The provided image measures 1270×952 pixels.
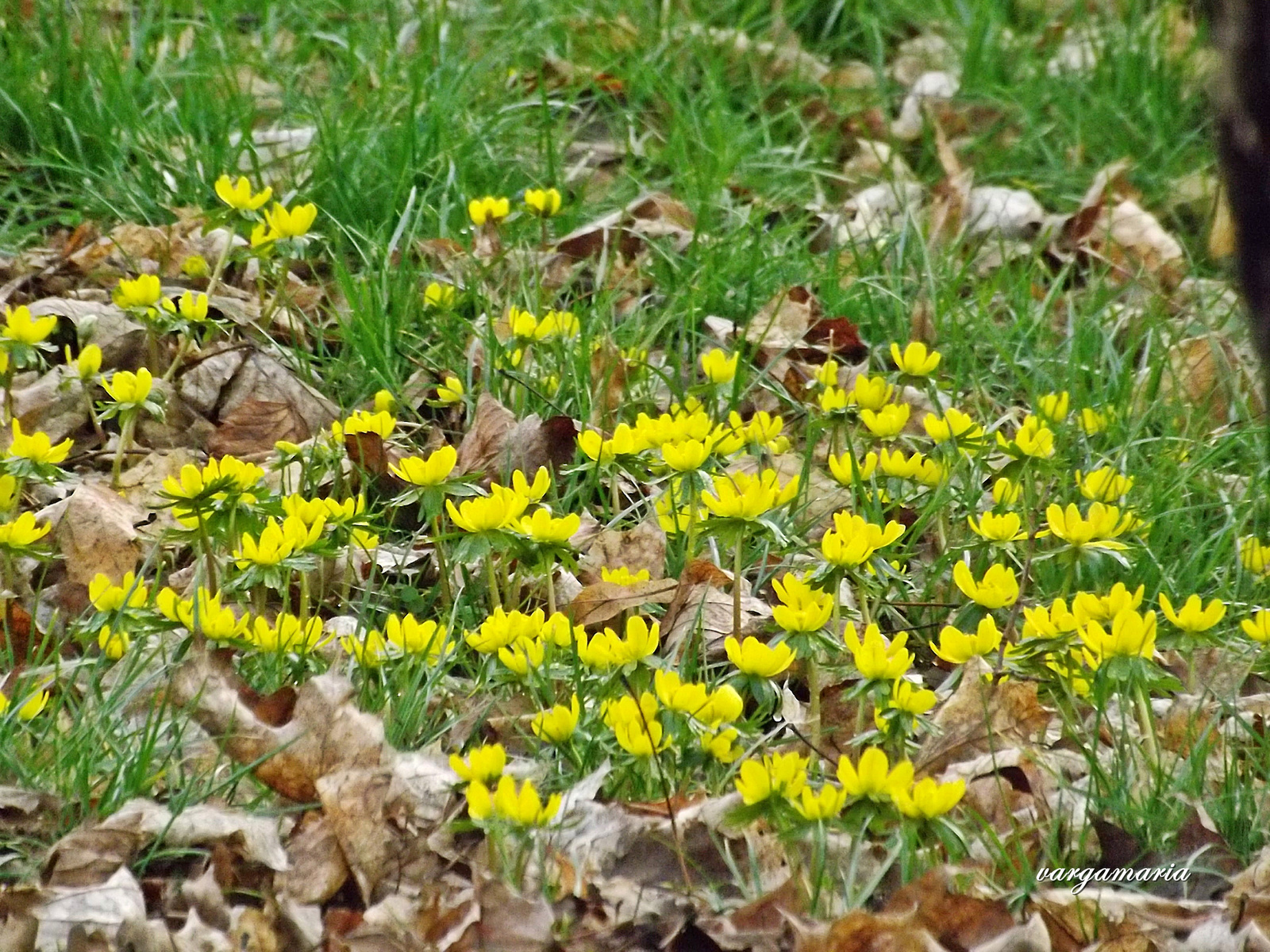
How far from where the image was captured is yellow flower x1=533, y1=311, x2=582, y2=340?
3.21 m

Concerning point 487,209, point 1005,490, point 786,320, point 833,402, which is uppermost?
point 487,209

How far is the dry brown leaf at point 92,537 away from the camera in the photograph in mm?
2773

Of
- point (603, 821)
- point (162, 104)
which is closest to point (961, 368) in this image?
point (603, 821)

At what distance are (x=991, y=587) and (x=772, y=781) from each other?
0.68 m

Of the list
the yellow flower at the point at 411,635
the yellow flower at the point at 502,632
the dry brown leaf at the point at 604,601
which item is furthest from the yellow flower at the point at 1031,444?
the yellow flower at the point at 411,635

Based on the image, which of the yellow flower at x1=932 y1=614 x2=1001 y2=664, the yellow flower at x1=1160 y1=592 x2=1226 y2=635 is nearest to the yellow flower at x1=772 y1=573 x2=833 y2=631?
the yellow flower at x1=932 y1=614 x2=1001 y2=664

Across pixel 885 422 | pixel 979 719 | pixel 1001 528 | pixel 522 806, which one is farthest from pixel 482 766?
pixel 885 422

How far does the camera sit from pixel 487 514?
94.7 inches

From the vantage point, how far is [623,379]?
11.0 feet

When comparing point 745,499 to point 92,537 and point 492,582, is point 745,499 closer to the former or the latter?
point 492,582

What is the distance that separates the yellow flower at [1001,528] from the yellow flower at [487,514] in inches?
31.3

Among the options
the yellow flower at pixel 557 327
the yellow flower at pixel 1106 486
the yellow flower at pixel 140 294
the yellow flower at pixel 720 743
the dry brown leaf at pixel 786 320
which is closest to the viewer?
the yellow flower at pixel 720 743

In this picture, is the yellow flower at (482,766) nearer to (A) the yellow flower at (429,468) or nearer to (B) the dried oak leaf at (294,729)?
(B) the dried oak leaf at (294,729)

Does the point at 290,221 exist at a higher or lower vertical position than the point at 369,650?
higher
